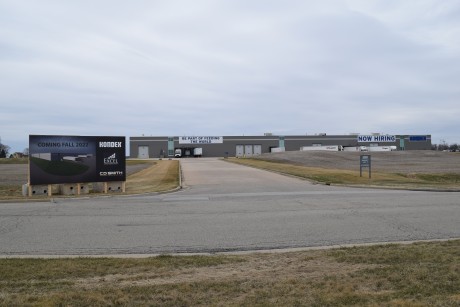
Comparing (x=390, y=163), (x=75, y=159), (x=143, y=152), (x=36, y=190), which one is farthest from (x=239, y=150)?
(x=36, y=190)

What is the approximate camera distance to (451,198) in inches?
677

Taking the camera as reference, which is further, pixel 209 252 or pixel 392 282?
pixel 209 252

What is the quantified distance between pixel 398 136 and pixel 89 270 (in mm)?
120694

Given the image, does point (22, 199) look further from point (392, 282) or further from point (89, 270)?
point (392, 282)

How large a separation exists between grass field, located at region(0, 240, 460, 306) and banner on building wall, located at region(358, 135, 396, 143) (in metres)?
113

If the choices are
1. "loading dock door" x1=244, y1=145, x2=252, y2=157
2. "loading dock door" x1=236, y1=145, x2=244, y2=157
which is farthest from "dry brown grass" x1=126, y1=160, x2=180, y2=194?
"loading dock door" x1=244, y1=145, x2=252, y2=157

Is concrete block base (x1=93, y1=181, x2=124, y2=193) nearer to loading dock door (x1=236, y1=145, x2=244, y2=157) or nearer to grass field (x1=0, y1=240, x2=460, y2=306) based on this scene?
grass field (x1=0, y1=240, x2=460, y2=306)

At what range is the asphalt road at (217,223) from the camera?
906 cm

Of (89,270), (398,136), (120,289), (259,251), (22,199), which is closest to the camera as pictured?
(120,289)

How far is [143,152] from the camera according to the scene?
108062 millimetres

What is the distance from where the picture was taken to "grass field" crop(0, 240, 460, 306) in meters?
4.95

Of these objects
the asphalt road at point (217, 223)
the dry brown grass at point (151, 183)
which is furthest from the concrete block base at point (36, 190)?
the dry brown grass at point (151, 183)

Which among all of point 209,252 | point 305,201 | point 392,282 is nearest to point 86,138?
point 305,201

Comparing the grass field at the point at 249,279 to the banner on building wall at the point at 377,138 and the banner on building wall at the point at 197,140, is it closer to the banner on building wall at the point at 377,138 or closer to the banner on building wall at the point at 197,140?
the banner on building wall at the point at 197,140
